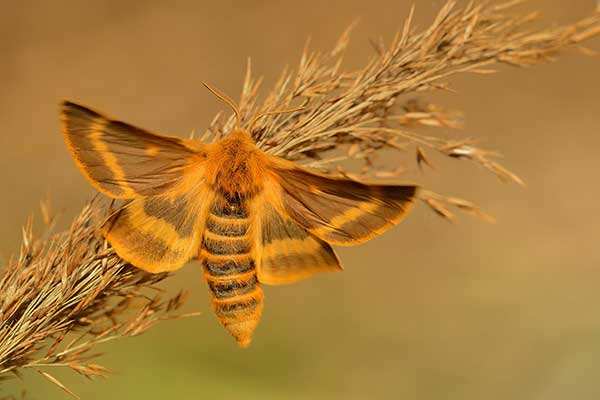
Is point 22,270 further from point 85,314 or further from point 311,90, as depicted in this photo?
point 311,90

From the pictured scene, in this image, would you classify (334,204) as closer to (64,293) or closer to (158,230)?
(158,230)

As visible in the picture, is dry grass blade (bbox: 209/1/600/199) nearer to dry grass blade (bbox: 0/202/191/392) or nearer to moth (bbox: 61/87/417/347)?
moth (bbox: 61/87/417/347)

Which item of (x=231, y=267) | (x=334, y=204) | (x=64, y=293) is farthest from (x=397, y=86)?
(x=64, y=293)

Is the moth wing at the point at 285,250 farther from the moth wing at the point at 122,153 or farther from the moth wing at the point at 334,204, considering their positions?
the moth wing at the point at 122,153

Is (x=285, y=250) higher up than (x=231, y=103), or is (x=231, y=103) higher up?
(x=231, y=103)

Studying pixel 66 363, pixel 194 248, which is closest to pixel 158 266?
pixel 194 248

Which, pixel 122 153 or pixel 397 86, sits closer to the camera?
pixel 122 153
